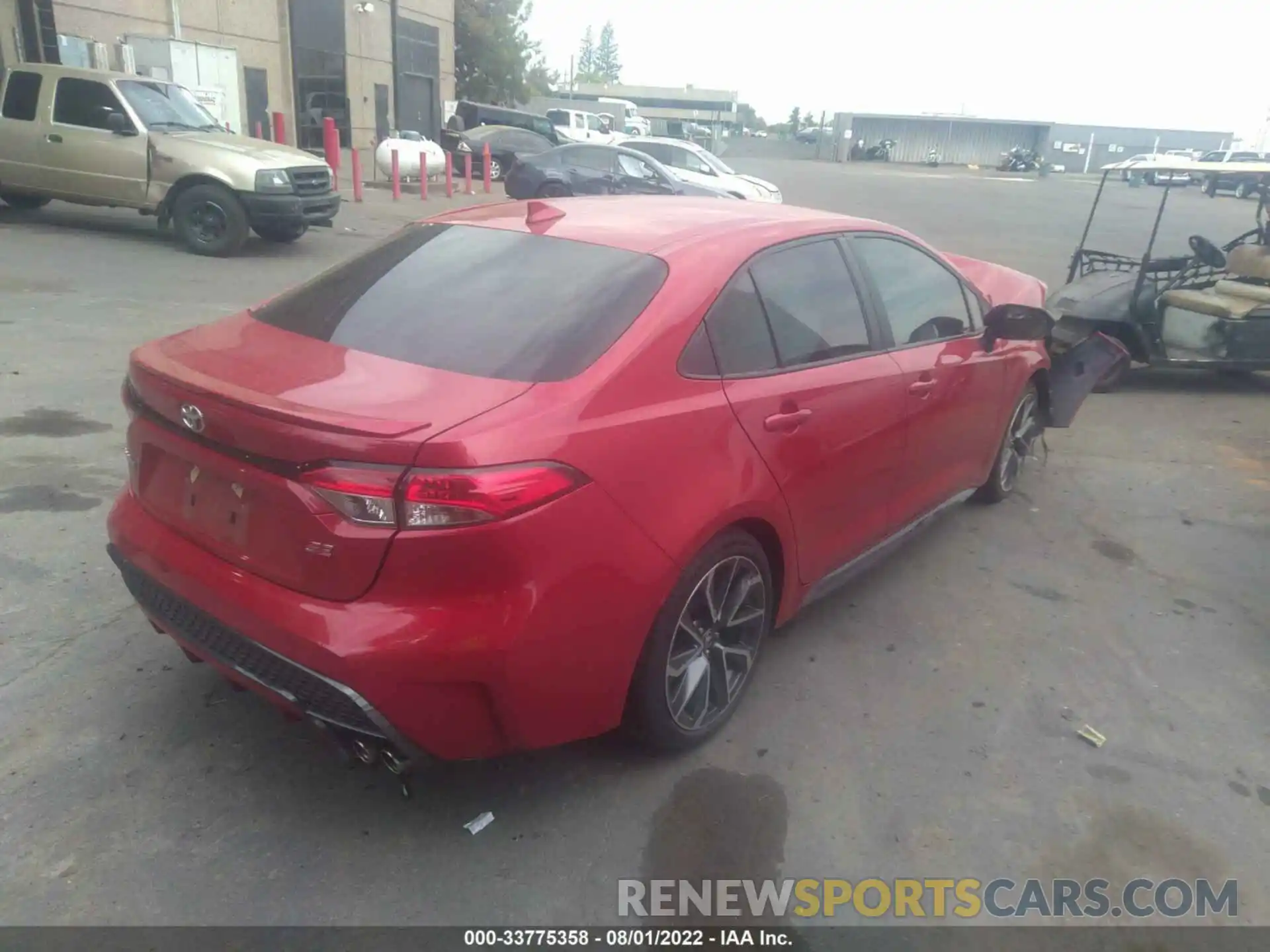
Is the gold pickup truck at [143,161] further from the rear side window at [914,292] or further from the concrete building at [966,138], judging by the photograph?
the concrete building at [966,138]

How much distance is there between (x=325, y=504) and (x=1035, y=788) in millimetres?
2335

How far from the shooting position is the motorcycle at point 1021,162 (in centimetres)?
6044

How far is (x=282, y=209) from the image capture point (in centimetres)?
1154

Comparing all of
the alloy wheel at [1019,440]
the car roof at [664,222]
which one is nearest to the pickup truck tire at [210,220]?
the car roof at [664,222]

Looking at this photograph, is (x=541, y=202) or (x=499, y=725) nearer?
(x=499, y=725)

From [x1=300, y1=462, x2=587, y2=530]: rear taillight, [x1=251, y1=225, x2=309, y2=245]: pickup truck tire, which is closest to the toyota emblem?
[x1=300, y1=462, x2=587, y2=530]: rear taillight

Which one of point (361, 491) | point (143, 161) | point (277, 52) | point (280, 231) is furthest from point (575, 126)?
point (361, 491)

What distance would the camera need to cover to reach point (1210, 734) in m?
3.41

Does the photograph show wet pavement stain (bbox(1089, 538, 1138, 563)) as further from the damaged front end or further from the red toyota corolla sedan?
the red toyota corolla sedan

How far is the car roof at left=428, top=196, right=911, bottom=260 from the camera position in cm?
322

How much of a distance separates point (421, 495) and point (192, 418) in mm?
766

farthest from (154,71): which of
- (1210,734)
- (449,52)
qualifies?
(1210,734)

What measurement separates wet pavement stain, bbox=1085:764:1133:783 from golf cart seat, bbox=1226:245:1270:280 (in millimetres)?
6604

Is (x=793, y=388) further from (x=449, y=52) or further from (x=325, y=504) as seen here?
(x=449, y=52)
